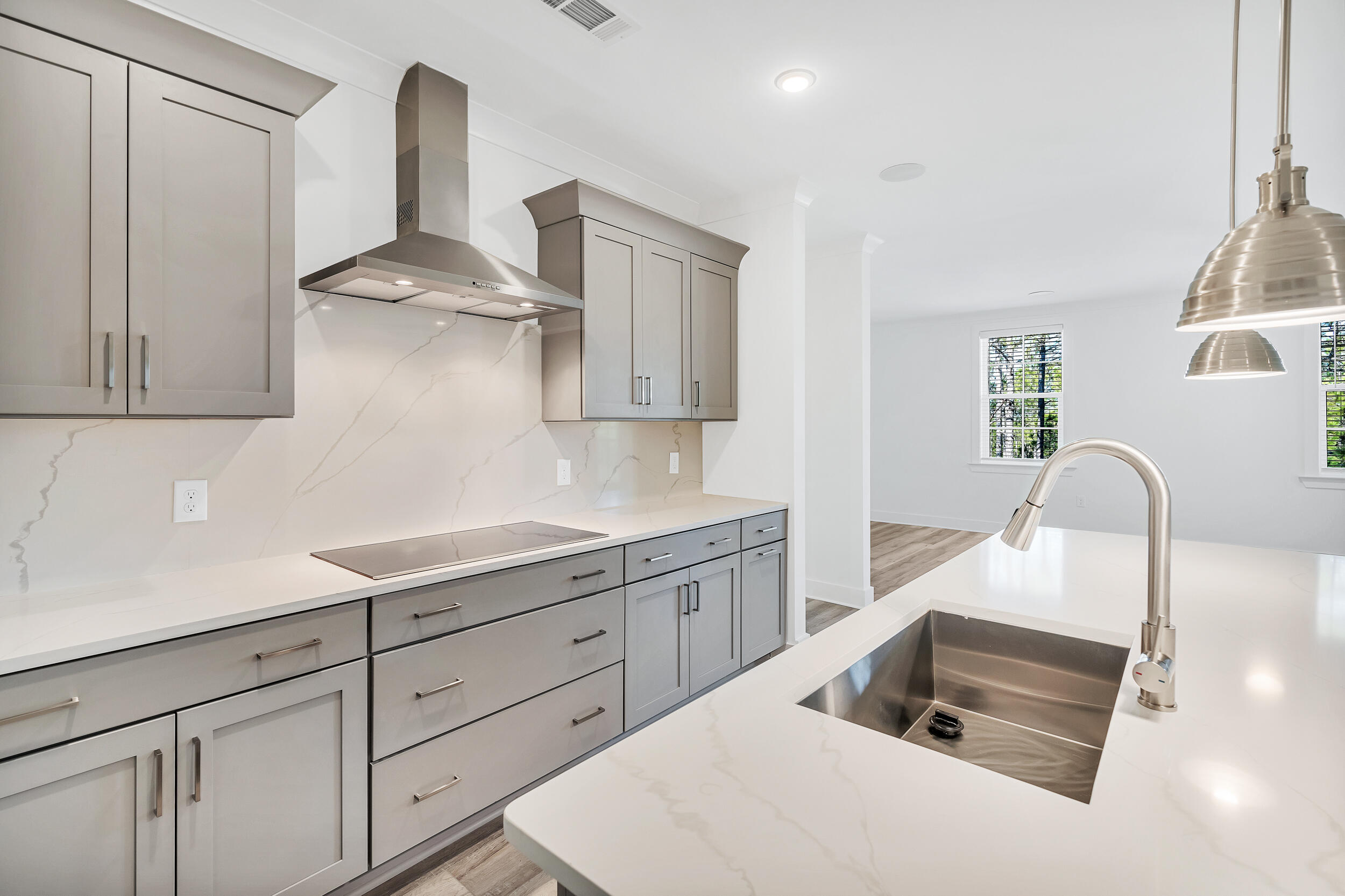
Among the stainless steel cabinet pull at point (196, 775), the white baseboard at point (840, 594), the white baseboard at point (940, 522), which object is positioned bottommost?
the white baseboard at point (840, 594)

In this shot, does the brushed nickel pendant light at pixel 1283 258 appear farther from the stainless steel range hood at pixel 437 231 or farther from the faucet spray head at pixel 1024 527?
the stainless steel range hood at pixel 437 231

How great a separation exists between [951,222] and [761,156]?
1677 millimetres

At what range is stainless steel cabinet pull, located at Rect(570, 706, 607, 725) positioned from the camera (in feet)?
7.34

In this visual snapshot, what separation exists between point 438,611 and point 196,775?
62 cm

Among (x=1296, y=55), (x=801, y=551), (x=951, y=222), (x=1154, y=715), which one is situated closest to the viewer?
(x=1154, y=715)

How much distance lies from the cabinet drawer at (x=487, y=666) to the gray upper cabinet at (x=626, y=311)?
2.92 feet

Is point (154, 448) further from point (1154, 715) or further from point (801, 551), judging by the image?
point (801, 551)

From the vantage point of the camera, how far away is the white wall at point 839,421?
4395 millimetres

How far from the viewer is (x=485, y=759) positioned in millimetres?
1961

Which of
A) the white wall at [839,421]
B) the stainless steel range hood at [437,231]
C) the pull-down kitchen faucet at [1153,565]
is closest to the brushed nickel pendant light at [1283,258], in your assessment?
the pull-down kitchen faucet at [1153,565]

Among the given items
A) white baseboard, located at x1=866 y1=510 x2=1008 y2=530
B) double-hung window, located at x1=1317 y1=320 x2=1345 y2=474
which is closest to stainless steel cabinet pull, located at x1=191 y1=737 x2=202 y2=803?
white baseboard, located at x1=866 y1=510 x2=1008 y2=530

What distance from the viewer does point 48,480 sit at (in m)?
1.66

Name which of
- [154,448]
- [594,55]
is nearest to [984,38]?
[594,55]

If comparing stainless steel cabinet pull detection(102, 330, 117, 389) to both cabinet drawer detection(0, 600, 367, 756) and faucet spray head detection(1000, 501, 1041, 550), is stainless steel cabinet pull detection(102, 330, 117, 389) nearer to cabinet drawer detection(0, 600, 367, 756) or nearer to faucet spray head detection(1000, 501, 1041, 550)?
cabinet drawer detection(0, 600, 367, 756)
